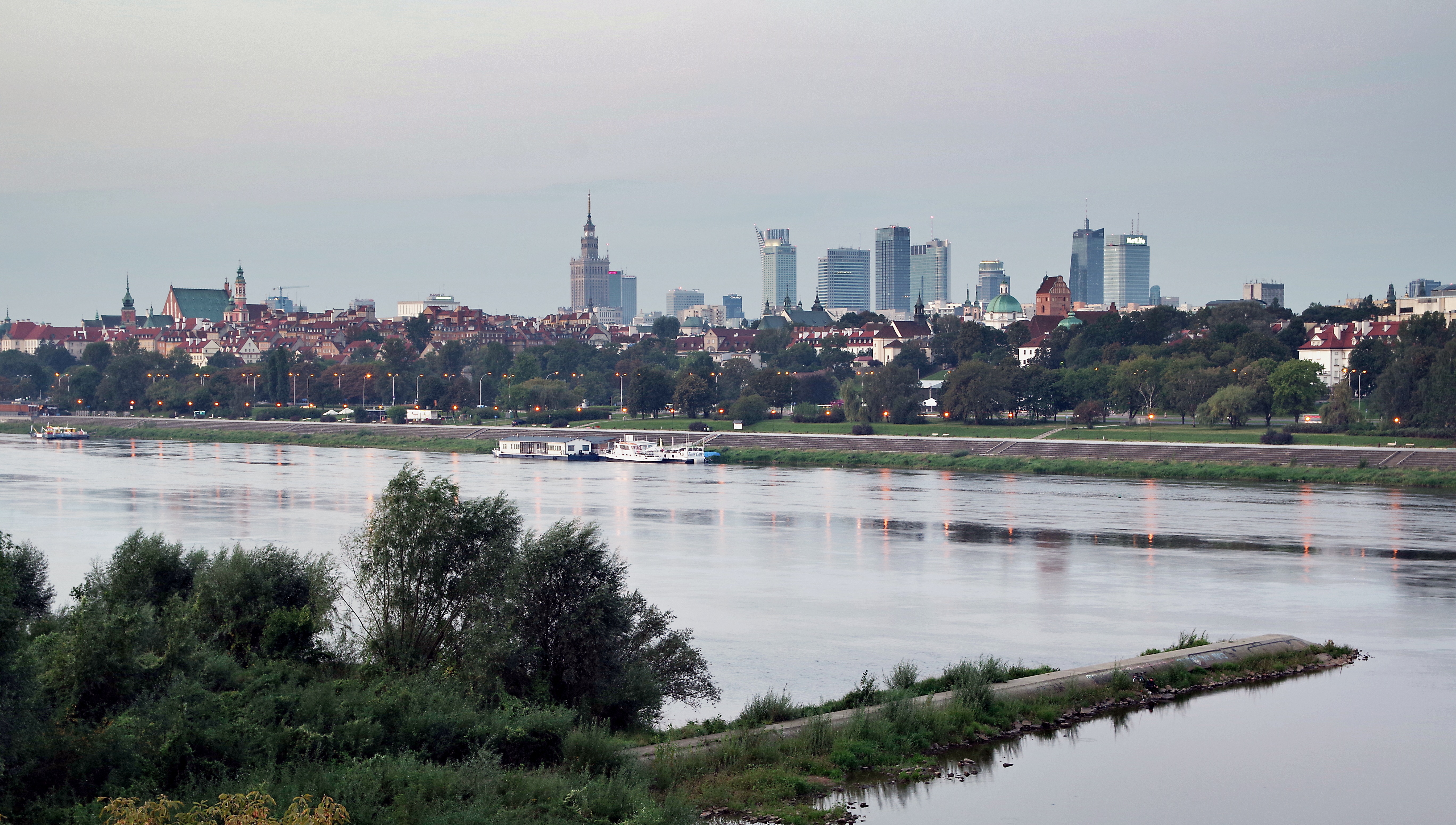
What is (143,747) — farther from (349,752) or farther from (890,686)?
(890,686)

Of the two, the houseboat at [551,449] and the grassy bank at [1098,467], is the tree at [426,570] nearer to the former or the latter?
the grassy bank at [1098,467]

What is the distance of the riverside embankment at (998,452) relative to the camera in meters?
49.1

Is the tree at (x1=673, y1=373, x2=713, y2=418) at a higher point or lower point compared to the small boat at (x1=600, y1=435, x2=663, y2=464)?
higher

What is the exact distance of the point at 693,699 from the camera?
627 inches

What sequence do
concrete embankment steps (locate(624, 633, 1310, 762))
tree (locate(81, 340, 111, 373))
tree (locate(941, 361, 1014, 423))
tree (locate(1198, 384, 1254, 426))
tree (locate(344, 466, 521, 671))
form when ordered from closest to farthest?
concrete embankment steps (locate(624, 633, 1310, 762)), tree (locate(344, 466, 521, 671)), tree (locate(1198, 384, 1254, 426)), tree (locate(941, 361, 1014, 423)), tree (locate(81, 340, 111, 373))

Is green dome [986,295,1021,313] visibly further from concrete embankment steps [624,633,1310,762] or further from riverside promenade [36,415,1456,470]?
concrete embankment steps [624,633,1310,762]

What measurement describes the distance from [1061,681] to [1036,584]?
1004 cm

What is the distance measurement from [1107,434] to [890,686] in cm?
4860

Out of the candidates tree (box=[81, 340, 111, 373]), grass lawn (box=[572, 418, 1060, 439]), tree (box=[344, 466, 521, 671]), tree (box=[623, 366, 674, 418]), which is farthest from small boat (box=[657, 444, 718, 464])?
tree (box=[81, 340, 111, 373])

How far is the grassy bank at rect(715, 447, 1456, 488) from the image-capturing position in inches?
1876

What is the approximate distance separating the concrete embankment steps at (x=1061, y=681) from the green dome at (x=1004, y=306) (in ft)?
558

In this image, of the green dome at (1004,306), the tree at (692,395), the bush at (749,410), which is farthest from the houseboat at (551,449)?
the green dome at (1004,306)

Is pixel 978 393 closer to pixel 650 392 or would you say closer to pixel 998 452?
pixel 998 452

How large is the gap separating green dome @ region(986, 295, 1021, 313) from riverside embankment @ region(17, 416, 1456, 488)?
11736 cm
